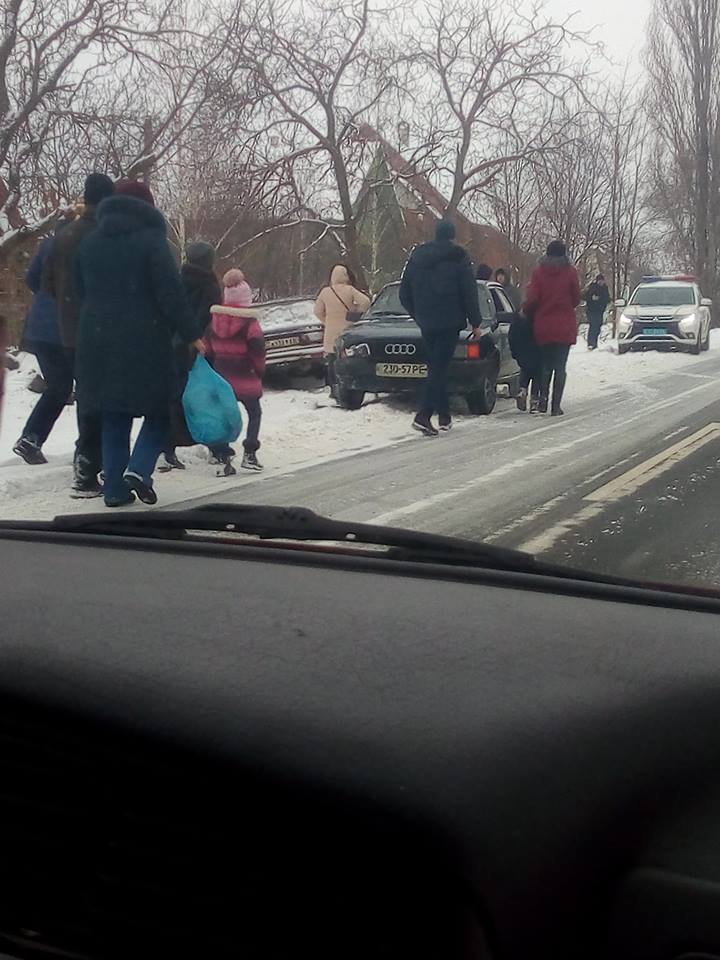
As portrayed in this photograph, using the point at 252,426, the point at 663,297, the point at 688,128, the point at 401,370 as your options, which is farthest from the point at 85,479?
the point at 688,128

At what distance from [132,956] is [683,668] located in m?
0.81

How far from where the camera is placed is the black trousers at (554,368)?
1170cm

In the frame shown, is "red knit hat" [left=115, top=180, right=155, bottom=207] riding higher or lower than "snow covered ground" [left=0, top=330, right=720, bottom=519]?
higher

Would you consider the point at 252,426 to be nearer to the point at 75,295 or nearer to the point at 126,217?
the point at 75,295

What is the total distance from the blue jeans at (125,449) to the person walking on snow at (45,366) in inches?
57.9

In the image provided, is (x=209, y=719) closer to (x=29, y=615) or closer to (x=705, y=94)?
(x=29, y=615)

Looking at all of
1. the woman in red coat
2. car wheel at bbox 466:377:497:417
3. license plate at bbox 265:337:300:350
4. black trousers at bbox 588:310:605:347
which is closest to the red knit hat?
car wheel at bbox 466:377:497:417

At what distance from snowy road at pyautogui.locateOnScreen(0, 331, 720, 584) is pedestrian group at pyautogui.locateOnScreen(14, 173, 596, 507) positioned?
308 mm

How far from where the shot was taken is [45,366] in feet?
25.8

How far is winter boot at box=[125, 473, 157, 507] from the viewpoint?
6.59m

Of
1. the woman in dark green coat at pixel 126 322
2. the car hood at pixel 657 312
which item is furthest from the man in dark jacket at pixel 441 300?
the car hood at pixel 657 312

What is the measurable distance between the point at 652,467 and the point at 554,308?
4.43 meters

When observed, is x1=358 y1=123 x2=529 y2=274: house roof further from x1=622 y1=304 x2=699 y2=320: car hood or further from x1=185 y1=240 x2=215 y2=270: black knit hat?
x1=185 y1=240 x2=215 y2=270: black knit hat

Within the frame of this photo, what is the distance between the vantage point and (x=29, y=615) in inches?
70.1
